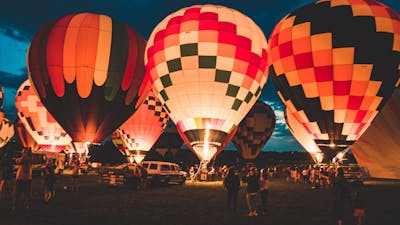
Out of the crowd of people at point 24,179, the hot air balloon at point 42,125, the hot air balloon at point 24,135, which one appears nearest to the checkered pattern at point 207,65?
the crowd of people at point 24,179

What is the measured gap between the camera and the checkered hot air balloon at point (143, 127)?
34.5 meters

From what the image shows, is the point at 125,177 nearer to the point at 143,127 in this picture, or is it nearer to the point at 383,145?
the point at 143,127

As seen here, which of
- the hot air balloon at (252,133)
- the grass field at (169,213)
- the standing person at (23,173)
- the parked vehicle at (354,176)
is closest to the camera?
the grass field at (169,213)

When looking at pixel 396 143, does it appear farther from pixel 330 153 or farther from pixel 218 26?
pixel 218 26

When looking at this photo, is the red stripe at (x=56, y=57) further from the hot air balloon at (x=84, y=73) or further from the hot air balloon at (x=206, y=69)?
the hot air balloon at (x=206, y=69)

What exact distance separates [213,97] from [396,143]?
16390 mm

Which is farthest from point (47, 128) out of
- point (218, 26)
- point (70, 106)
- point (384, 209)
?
point (384, 209)

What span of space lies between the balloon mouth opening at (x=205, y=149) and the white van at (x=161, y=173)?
2061 millimetres

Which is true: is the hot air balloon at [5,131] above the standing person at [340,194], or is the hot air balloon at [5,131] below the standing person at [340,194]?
above

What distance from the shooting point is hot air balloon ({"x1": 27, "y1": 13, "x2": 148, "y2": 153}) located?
23.4m

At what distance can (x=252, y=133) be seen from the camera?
40375mm

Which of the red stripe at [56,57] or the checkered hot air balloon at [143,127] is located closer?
the red stripe at [56,57]

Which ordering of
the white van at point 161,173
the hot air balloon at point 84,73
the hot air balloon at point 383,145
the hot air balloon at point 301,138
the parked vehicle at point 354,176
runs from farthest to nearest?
the hot air balloon at point 383,145 < the hot air balloon at point 301,138 < the parked vehicle at point 354,176 < the hot air balloon at point 84,73 < the white van at point 161,173

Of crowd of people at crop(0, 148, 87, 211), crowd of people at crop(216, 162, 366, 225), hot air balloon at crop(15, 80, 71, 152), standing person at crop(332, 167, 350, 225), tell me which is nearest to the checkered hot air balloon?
hot air balloon at crop(15, 80, 71, 152)
